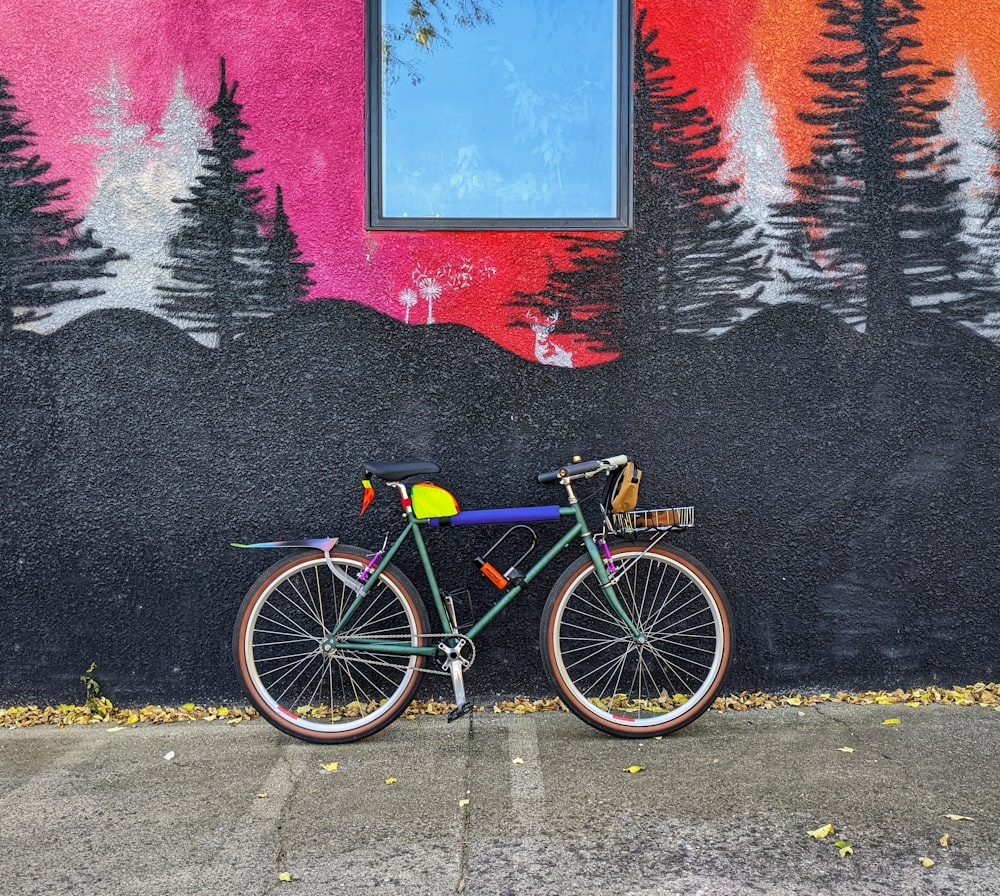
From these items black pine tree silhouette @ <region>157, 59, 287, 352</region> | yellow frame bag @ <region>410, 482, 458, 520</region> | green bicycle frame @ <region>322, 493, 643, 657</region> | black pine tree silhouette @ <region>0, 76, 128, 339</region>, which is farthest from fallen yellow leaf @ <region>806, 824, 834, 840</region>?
black pine tree silhouette @ <region>0, 76, 128, 339</region>

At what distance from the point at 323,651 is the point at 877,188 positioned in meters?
3.41

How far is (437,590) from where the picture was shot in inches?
151

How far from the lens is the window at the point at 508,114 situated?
13.9 feet

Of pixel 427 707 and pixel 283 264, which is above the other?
pixel 283 264

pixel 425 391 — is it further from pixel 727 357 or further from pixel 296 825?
pixel 296 825

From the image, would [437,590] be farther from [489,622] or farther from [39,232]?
[39,232]

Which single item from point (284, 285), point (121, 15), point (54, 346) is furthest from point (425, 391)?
point (121, 15)

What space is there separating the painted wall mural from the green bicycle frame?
41cm

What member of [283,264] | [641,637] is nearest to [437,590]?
[641,637]

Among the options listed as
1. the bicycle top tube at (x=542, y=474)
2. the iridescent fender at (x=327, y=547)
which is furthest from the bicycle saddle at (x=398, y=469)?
the iridescent fender at (x=327, y=547)

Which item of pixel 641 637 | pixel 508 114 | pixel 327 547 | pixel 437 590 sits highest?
pixel 508 114

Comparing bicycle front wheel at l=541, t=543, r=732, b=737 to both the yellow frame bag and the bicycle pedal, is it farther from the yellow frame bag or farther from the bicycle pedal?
the yellow frame bag

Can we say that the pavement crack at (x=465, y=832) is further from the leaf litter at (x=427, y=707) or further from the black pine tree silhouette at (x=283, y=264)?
the black pine tree silhouette at (x=283, y=264)

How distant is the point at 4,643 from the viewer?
4211 mm
